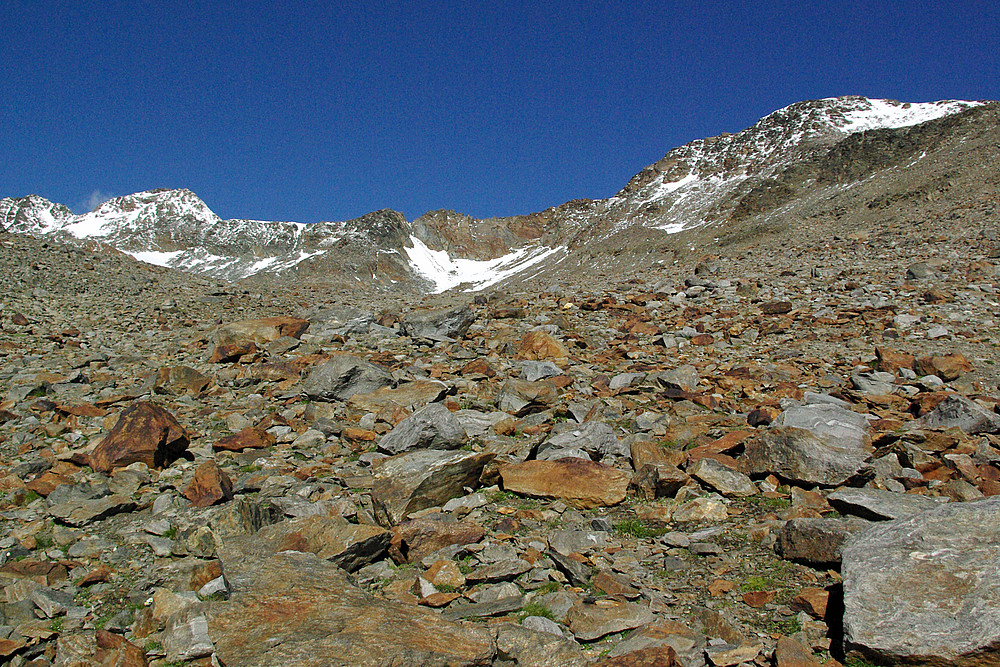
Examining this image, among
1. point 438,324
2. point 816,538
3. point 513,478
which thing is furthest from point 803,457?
point 438,324

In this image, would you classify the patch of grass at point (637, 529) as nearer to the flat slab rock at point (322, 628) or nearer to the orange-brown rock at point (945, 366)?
the flat slab rock at point (322, 628)

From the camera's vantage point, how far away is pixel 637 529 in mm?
5969

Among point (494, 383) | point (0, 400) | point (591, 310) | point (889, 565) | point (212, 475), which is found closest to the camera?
point (889, 565)

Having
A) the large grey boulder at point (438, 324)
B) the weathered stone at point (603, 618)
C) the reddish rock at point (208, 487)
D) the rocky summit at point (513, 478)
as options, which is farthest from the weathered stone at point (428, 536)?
the large grey boulder at point (438, 324)

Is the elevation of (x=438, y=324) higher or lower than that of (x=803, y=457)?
higher

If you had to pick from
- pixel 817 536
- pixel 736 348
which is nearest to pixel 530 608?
pixel 817 536

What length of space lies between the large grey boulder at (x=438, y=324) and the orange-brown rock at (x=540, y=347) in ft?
6.75

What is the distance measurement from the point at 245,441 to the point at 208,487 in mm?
1503

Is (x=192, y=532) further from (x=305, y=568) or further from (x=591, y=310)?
(x=591, y=310)

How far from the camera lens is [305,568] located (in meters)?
4.80

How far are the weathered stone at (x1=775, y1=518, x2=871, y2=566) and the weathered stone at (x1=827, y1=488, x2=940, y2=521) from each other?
0.40 meters

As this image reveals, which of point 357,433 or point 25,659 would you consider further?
point 357,433

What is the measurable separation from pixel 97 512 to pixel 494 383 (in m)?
6.37

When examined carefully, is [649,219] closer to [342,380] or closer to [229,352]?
[229,352]
